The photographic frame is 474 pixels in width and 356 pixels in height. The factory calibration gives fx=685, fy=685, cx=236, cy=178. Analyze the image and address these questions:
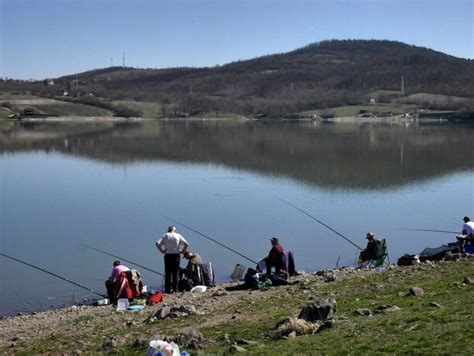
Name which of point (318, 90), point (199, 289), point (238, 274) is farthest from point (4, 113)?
point (199, 289)

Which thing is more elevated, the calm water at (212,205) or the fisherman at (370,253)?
the fisherman at (370,253)

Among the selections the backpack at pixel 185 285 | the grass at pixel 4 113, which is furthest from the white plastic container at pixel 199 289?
the grass at pixel 4 113

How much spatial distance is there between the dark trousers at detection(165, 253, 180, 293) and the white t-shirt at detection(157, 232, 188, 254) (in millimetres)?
85

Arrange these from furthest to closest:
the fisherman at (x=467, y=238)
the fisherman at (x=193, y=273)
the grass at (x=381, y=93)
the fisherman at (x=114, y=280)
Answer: the grass at (x=381, y=93), the fisherman at (x=467, y=238), the fisherman at (x=193, y=273), the fisherman at (x=114, y=280)

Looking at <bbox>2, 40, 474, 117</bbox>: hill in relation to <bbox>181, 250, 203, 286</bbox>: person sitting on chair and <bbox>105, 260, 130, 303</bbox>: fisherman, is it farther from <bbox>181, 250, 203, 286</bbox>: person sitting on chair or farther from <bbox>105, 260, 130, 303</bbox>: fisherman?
<bbox>105, 260, 130, 303</bbox>: fisherman

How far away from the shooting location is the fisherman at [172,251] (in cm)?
1142

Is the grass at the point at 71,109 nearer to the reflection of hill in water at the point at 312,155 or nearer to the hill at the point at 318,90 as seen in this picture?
the hill at the point at 318,90

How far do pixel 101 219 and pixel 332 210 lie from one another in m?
7.43

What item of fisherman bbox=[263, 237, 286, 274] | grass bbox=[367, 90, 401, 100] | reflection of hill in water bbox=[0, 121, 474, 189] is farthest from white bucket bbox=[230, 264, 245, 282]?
grass bbox=[367, 90, 401, 100]

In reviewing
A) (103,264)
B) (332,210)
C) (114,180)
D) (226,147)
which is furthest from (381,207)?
(226,147)

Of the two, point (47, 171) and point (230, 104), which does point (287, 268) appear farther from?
point (230, 104)

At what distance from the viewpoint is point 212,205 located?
940 inches

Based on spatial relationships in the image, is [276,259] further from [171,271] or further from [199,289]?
[171,271]

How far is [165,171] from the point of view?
36344 millimetres
